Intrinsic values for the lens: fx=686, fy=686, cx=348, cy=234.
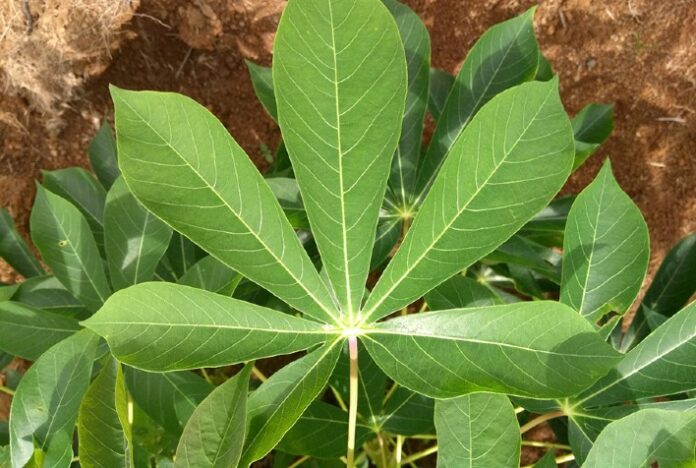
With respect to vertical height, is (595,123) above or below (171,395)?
above

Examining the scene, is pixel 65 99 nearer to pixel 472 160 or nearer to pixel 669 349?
pixel 472 160

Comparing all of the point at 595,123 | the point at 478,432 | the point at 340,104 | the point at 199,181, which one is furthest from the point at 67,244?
the point at 595,123

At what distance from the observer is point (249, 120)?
2.32m

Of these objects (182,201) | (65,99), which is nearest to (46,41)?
(65,99)

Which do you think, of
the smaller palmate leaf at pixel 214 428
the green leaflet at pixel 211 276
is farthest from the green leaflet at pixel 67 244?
the smaller palmate leaf at pixel 214 428

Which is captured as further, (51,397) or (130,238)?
(130,238)

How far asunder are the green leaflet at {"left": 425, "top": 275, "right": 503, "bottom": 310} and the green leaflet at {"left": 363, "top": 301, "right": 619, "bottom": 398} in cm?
25

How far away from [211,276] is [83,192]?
0.51m

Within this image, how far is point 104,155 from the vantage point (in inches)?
61.9

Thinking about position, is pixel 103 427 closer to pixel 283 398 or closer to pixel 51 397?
pixel 51 397

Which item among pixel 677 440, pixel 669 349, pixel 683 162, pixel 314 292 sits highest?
pixel 683 162

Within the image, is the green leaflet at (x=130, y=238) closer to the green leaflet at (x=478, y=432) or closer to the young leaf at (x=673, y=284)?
the green leaflet at (x=478, y=432)

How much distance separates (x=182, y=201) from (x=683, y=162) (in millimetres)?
2044

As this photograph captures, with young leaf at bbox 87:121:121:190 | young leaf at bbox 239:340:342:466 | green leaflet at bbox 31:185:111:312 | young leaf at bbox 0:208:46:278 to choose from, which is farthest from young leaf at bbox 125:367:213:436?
young leaf at bbox 87:121:121:190
